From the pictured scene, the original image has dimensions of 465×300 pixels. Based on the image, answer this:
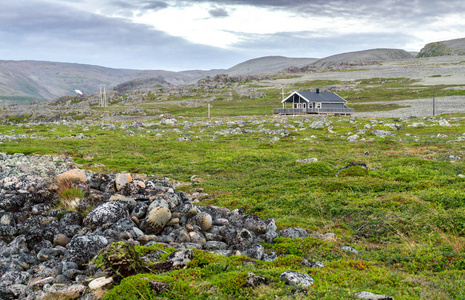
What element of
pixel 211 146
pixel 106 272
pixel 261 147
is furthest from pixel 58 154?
pixel 106 272

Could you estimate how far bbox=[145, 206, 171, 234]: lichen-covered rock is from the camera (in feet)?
38.1

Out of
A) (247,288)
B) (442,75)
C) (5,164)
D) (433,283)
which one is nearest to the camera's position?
(247,288)

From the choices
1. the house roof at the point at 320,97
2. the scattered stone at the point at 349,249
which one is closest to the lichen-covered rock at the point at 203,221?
the scattered stone at the point at 349,249

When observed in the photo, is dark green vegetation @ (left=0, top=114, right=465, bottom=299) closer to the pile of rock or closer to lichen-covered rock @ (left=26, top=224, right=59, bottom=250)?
the pile of rock

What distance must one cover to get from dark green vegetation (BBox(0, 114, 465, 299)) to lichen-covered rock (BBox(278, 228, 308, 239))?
0.73 m

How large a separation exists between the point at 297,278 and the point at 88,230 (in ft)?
23.5

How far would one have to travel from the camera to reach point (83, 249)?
9.42m

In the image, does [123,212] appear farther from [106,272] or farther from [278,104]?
[278,104]

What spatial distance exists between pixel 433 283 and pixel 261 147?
89.2 feet

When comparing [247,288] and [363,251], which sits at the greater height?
[247,288]

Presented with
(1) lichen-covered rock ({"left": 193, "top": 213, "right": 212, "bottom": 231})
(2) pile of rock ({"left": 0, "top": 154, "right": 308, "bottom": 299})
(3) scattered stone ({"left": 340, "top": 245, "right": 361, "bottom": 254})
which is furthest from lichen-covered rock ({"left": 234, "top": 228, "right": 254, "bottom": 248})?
(3) scattered stone ({"left": 340, "top": 245, "right": 361, "bottom": 254})

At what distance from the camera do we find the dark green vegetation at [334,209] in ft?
23.6

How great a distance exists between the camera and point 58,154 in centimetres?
2944

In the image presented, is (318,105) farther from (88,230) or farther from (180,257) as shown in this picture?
(180,257)
